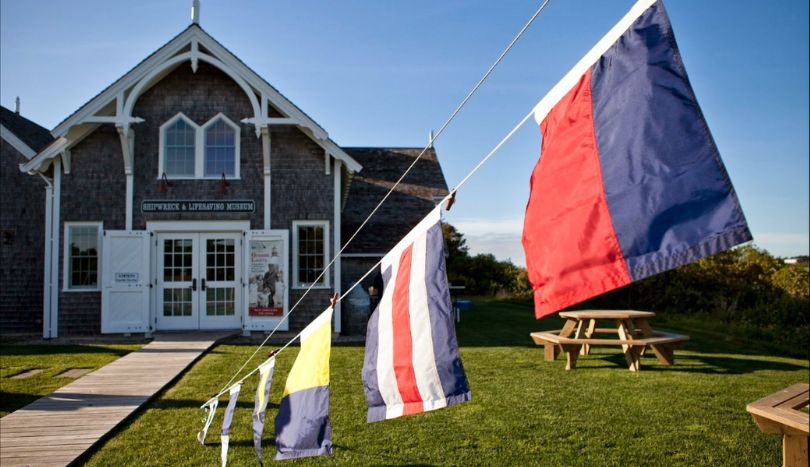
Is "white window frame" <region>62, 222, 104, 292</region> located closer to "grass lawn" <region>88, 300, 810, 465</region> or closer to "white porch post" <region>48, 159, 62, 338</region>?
"white porch post" <region>48, 159, 62, 338</region>

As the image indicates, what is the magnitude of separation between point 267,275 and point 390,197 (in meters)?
6.99

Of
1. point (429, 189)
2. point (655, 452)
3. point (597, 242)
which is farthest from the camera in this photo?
point (429, 189)

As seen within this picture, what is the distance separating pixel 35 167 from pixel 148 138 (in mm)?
2387

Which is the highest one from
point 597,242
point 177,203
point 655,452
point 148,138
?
point 148,138

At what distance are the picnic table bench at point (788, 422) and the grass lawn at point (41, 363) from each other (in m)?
7.38

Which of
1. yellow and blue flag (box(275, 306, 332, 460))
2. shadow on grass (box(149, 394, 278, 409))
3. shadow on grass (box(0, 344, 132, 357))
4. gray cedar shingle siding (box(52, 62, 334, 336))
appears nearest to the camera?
yellow and blue flag (box(275, 306, 332, 460))

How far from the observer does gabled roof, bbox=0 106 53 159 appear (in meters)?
16.0

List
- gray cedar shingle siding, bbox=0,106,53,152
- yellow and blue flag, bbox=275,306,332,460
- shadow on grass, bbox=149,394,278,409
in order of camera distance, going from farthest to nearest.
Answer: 1. gray cedar shingle siding, bbox=0,106,53,152
2. shadow on grass, bbox=149,394,278,409
3. yellow and blue flag, bbox=275,306,332,460

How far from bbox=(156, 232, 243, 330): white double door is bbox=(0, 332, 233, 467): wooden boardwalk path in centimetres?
309

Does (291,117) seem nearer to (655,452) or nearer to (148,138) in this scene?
(148,138)

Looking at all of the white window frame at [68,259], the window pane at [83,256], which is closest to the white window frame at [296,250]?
the white window frame at [68,259]

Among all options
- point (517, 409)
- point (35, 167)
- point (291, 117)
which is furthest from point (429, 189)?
point (517, 409)

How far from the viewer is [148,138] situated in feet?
46.1

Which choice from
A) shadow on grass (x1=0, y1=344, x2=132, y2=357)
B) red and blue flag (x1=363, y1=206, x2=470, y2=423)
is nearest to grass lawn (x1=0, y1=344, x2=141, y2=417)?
shadow on grass (x1=0, y1=344, x2=132, y2=357)
